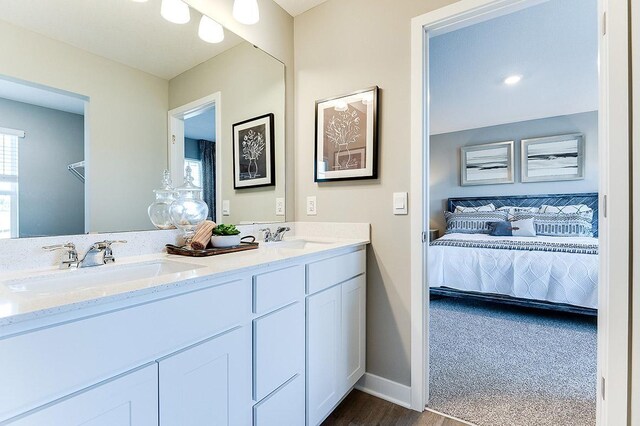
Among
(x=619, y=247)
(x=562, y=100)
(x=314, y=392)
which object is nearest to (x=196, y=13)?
(x=314, y=392)

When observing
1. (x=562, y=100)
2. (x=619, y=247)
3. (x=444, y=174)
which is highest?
(x=562, y=100)

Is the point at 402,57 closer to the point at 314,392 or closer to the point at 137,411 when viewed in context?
the point at 314,392

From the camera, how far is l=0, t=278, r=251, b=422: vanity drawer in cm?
60

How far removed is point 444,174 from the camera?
545 centimetres

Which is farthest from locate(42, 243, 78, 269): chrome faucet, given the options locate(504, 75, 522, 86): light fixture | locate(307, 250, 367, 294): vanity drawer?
locate(504, 75, 522, 86): light fixture

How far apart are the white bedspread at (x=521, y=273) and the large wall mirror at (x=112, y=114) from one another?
2.42 m

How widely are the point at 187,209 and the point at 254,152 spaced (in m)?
0.63

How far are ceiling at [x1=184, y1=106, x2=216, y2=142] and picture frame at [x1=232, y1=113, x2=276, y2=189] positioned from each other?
168 millimetres

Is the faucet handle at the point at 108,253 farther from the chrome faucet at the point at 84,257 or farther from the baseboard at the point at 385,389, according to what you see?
the baseboard at the point at 385,389

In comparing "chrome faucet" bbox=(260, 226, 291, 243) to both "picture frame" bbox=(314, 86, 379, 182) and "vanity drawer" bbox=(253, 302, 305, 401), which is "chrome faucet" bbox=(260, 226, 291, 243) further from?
"vanity drawer" bbox=(253, 302, 305, 401)

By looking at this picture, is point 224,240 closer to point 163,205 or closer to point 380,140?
point 163,205

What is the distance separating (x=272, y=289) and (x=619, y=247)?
4.17ft

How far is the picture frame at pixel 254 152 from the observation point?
1882 mm

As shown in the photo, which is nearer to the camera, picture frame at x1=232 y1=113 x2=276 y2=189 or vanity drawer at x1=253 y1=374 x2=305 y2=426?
vanity drawer at x1=253 y1=374 x2=305 y2=426
